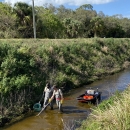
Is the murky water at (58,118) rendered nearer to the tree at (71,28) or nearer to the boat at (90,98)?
the boat at (90,98)

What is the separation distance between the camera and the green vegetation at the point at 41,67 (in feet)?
53.0

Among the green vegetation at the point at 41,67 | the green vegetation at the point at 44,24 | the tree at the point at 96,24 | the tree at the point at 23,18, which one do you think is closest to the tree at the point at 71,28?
the green vegetation at the point at 44,24

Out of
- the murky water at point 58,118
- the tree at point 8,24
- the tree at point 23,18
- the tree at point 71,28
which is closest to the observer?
the murky water at point 58,118

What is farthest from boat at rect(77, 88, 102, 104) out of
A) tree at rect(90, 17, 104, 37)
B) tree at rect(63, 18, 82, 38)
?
tree at rect(90, 17, 104, 37)

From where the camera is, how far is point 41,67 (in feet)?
71.2

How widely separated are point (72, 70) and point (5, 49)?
820 centimetres

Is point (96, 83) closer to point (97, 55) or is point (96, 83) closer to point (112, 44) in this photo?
point (97, 55)

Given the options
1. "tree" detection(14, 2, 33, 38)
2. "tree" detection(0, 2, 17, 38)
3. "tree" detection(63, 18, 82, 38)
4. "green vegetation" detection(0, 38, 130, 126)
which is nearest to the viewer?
"green vegetation" detection(0, 38, 130, 126)

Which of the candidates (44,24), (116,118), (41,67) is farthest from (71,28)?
(116,118)

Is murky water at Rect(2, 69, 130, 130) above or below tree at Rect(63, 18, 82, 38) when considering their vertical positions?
below

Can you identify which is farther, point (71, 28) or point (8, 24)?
point (71, 28)

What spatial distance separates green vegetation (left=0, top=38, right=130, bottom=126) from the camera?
16163mm

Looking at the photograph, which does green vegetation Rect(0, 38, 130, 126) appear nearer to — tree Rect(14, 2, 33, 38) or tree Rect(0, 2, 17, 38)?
tree Rect(14, 2, 33, 38)

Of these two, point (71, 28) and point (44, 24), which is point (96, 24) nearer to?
point (71, 28)
